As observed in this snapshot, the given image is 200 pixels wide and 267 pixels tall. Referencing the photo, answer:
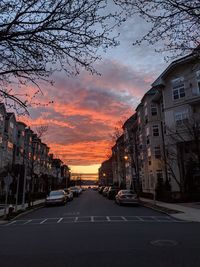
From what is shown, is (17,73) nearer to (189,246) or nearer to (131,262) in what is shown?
(131,262)

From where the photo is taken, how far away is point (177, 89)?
128 ft

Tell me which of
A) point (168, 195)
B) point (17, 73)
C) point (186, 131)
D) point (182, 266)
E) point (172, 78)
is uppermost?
point (172, 78)


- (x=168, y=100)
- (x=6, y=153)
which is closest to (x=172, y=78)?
(x=168, y=100)

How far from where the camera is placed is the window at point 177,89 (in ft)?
126

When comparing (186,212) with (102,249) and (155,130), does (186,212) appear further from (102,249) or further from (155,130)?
(155,130)

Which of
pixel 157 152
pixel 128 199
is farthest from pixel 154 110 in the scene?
pixel 128 199

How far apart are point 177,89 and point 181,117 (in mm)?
3481

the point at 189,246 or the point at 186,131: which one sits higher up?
the point at 186,131

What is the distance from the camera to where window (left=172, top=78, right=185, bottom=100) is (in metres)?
38.5

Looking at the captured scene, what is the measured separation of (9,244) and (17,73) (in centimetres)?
548

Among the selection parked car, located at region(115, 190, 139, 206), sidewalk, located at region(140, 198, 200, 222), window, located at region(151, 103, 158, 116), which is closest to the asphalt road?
sidewalk, located at region(140, 198, 200, 222)

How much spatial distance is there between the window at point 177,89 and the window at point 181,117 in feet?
6.53

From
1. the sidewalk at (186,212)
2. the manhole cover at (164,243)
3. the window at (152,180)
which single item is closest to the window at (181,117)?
the sidewalk at (186,212)

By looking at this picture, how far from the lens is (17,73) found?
846 centimetres
